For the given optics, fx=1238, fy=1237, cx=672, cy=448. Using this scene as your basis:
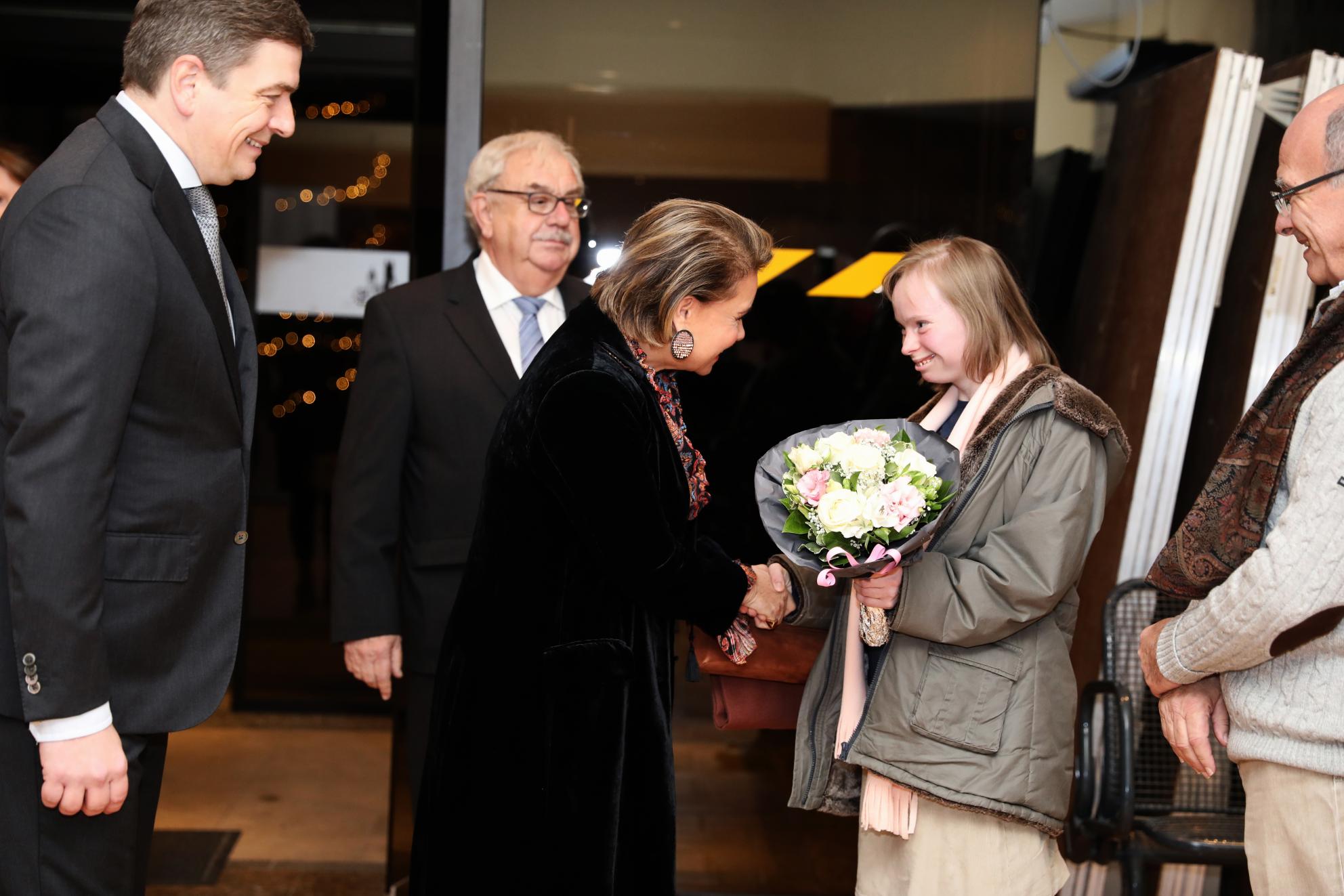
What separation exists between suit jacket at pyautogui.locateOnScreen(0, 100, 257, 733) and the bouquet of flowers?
3.15 ft

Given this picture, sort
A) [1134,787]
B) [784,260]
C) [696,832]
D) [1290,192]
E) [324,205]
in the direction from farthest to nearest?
1. [324,205]
2. [696,832]
3. [784,260]
4. [1134,787]
5. [1290,192]

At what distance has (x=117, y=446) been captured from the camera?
1782 mm

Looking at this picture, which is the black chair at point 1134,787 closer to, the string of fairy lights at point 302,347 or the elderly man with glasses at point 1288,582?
the elderly man with glasses at point 1288,582

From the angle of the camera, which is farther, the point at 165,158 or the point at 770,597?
the point at 770,597

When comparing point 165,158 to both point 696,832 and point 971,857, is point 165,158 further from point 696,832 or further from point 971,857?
point 696,832

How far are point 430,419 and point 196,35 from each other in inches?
46.8

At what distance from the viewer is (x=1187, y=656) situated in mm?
2074

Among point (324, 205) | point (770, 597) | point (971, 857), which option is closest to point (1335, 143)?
point (770, 597)

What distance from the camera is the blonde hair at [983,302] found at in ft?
7.90

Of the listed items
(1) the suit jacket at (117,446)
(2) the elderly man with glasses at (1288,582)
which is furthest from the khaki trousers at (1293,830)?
(1) the suit jacket at (117,446)

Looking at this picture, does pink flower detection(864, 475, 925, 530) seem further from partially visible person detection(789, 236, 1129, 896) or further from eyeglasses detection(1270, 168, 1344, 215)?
eyeglasses detection(1270, 168, 1344, 215)

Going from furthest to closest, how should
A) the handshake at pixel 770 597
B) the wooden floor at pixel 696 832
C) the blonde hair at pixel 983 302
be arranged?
1. the wooden floor at pixel 696 832
2. the handshake at pixel 770 597
3. the blonde hair at pixel 983 302

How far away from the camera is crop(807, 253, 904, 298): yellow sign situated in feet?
11.8

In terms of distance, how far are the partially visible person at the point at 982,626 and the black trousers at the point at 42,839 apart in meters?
1.28
